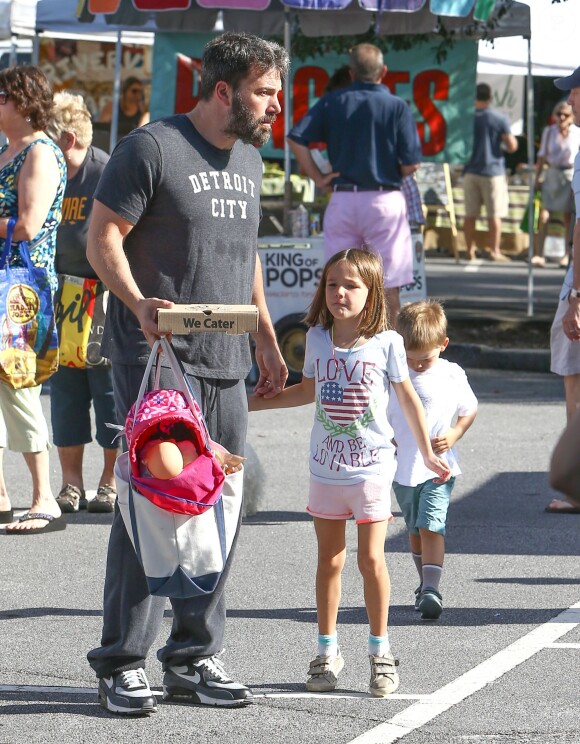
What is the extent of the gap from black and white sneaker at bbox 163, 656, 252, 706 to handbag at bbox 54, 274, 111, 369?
3.15m

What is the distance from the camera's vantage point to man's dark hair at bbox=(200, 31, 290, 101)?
14.6 ft

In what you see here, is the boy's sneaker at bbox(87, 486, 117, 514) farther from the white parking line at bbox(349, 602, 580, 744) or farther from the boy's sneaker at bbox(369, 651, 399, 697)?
the boy's sneaker at bbox(369, 651, 399, 697)

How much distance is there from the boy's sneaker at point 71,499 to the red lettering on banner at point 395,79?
7.21 meters

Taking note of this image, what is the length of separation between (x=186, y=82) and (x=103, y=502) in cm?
729

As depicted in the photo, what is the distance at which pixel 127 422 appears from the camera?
14.3 feet

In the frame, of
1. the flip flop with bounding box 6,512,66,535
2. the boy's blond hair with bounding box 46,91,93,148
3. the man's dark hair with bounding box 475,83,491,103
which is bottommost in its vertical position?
the flip flop with bounding box 6,512,66,535

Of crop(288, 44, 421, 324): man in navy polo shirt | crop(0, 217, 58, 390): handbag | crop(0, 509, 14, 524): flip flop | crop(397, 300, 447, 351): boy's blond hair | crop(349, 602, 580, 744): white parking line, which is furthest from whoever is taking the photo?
crop(288, 44, 421, 324): man in navy polo shirt

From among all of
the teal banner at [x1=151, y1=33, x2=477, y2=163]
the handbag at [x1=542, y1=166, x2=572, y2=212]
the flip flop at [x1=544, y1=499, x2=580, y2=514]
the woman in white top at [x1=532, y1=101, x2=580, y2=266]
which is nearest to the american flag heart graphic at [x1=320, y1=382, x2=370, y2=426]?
the flip flop at [x1=544, y1=499, x2=580, y2=514]

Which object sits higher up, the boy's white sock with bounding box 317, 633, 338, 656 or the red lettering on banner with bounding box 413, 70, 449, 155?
the red lettering on banner with bounding box 413, 70, 449, 155

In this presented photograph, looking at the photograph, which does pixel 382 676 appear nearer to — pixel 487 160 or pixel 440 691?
pixel 440 691

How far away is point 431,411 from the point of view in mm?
5715

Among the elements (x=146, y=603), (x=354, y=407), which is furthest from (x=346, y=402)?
(x=146, y=603)

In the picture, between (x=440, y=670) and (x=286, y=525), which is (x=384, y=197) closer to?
(x=286, y=525)

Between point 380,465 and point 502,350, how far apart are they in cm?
849
